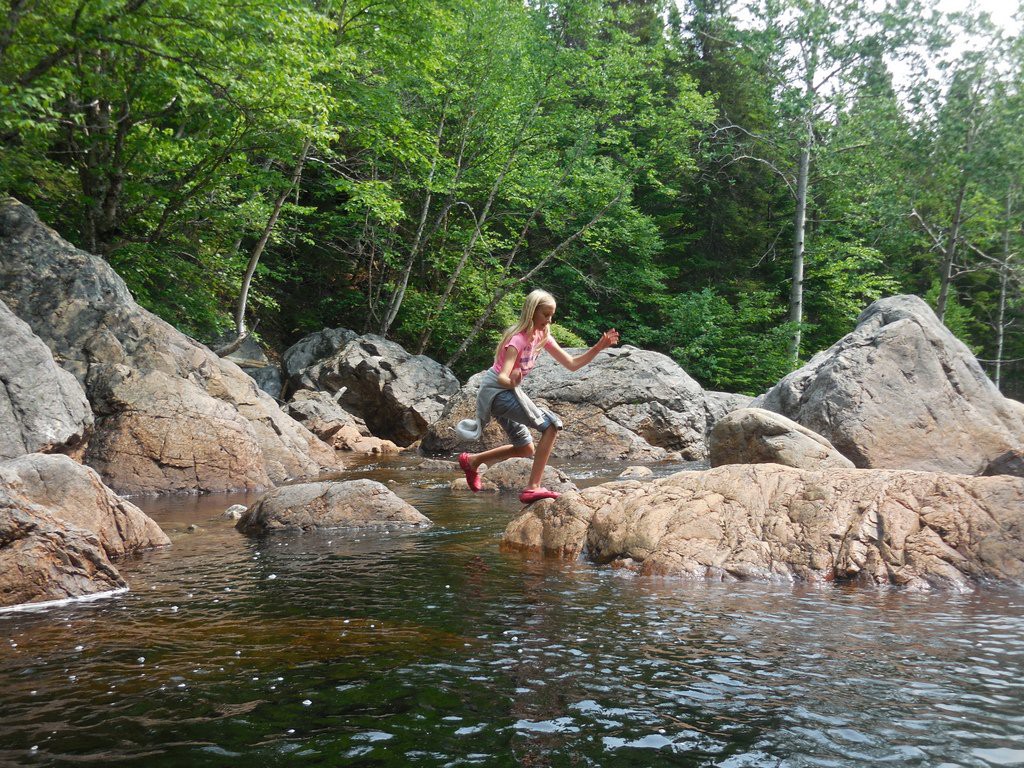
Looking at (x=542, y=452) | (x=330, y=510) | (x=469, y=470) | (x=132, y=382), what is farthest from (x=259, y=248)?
(x=542, y=452)

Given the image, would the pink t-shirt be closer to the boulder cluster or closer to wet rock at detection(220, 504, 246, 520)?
the boulder cluster

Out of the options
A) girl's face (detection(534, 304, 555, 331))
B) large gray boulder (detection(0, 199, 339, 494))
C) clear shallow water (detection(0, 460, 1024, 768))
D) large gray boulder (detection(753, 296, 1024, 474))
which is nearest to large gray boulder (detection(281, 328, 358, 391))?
large gray boulder (detection(0, 199, 339, 494))

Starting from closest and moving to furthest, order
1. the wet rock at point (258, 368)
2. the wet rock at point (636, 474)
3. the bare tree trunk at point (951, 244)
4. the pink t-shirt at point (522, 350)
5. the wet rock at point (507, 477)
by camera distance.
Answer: the pink t-shirt at point (522, 350) → the wet rock at point (507, 477) → the wet rock at point (636, 474) → the wet rock at point (258, 368) → the bare tree trunk at point (951, 244)

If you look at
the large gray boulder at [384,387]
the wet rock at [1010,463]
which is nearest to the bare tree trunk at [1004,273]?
the wet rock at [1010,463]

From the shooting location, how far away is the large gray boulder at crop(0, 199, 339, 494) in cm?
1159

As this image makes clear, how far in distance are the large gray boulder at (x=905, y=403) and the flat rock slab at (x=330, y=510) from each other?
22.9ft

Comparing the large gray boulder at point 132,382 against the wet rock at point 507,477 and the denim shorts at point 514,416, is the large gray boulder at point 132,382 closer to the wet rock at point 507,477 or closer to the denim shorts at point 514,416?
the wet rock at point 507,477

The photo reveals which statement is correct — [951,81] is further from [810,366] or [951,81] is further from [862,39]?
[810,366]

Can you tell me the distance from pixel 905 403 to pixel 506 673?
10.6m

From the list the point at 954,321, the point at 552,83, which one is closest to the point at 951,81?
the point at 954,321

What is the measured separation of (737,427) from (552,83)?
17366 mm

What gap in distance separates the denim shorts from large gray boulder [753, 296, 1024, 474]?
630 cm

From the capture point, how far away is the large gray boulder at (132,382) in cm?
1159

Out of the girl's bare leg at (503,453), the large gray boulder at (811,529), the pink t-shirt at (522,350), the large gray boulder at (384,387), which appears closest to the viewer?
the large gray boulder at (811,529)
